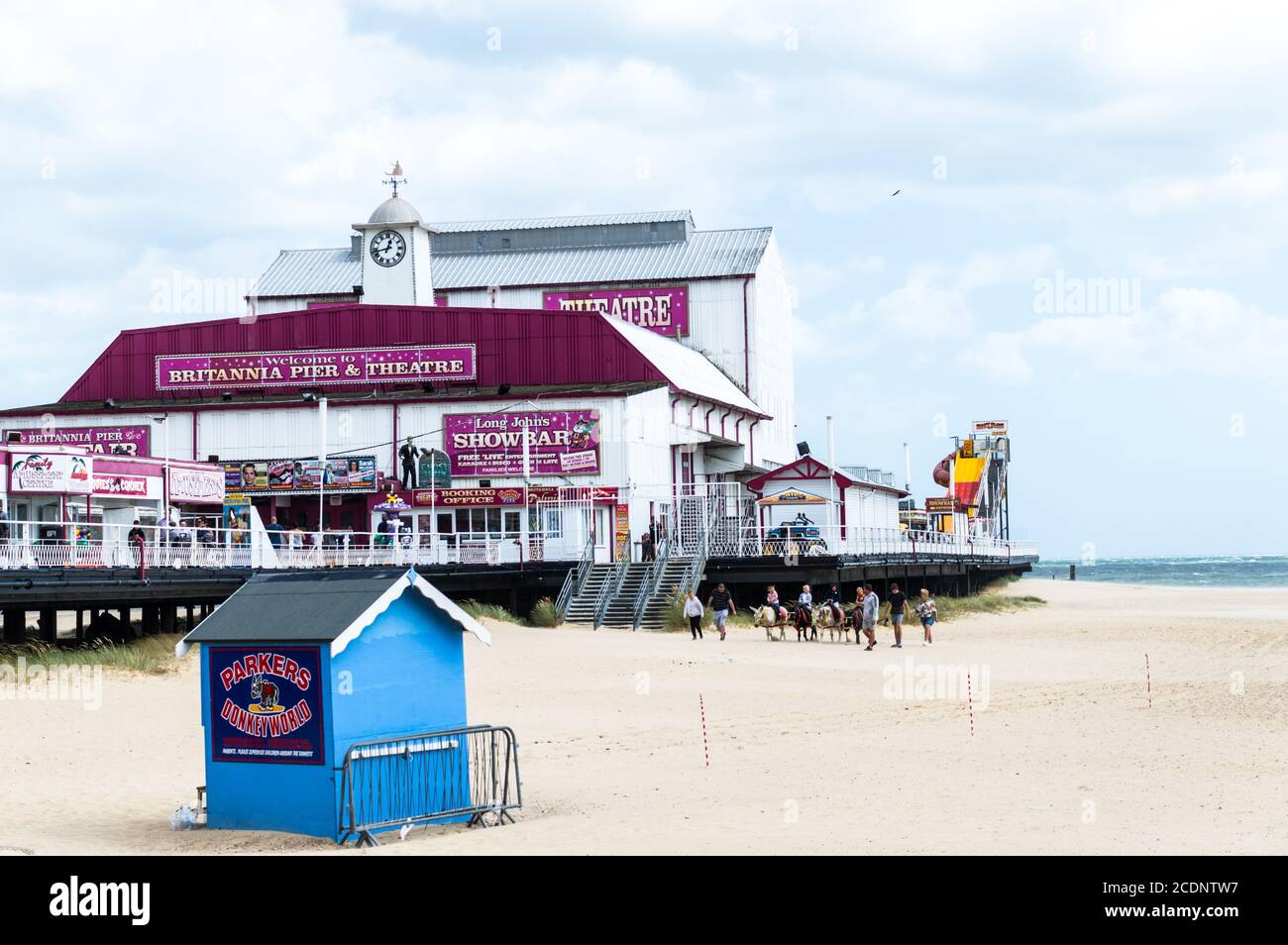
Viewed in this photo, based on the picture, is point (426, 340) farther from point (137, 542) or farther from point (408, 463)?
point (137, 542)

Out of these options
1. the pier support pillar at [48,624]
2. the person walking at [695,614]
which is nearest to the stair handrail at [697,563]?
the person walking at [695,614]

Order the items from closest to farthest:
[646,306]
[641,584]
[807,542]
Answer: [641,584]
[807,542]
[646,306]

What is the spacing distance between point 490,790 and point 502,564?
2771cm

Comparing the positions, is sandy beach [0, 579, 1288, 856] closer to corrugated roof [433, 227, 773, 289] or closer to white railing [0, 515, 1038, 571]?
white railing [0, 515, 1038, 571]

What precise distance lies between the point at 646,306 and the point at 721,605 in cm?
3393

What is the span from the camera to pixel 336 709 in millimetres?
14547

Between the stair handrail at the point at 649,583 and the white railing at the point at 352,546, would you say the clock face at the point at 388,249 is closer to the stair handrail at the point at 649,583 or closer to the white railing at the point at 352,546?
the white railing at the point at 352,546

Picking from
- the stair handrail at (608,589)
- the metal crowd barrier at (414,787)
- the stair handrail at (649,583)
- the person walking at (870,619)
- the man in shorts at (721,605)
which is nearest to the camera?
the metal crowd barrier at (414,787)

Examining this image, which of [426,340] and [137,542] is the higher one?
[426,340]

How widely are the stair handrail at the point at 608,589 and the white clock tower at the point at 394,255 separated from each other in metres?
23.6

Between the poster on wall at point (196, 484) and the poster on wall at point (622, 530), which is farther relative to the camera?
the poster on wall at point (622, 530)

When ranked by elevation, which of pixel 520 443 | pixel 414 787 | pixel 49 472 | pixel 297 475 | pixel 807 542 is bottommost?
pixel 414 787

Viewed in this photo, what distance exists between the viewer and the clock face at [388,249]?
6594 centimetres
